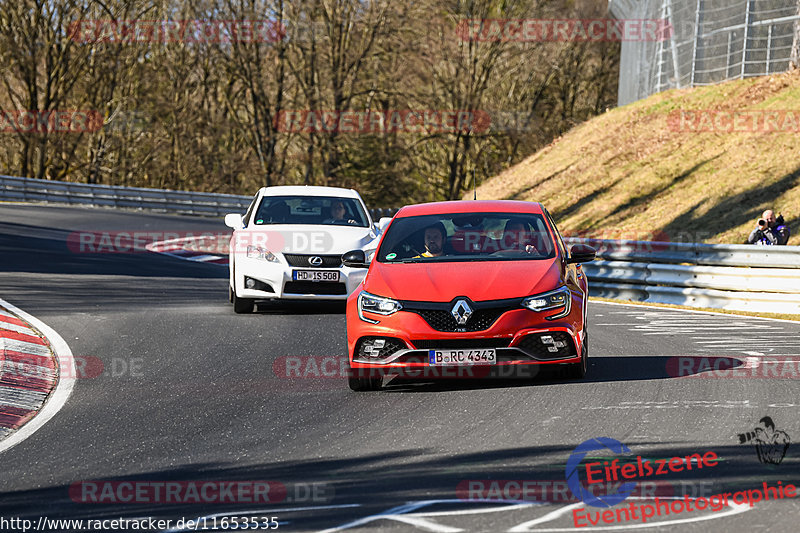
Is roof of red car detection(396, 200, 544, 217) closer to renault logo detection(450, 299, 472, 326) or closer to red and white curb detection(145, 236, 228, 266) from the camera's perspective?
renault logo detection(450, 299, 472, 326)

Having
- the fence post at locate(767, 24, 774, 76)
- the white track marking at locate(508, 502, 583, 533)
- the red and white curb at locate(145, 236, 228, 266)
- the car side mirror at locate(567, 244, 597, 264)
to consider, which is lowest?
the red and white curb at locate(145, 236, 228, 266)

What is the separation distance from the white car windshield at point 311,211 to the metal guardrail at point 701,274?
493 cm

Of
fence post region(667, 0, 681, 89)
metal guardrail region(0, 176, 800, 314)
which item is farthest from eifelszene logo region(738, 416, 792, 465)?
fence post region(667, 0, 681, 89)

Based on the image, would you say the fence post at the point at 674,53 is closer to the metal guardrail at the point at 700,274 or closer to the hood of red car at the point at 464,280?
the metal guardrail at the point at 700,274

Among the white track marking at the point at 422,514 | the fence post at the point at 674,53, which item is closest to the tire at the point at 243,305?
the white track marking at the point at 422,514

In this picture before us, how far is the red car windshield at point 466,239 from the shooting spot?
30.2 feet

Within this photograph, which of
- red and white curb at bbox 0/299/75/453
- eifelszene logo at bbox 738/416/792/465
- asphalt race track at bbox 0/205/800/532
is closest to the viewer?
asphalt race track at bbox 0/205/800/532

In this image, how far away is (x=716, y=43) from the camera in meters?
30.3

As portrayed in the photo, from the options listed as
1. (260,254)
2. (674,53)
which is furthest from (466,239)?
(674,53)

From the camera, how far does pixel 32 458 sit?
21.2 ft

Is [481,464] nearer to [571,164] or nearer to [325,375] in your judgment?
[325,375]

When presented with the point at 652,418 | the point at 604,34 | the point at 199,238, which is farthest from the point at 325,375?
the point at 604,34

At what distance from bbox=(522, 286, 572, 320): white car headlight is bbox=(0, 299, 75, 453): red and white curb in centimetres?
370

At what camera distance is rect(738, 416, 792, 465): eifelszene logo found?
6.06m
